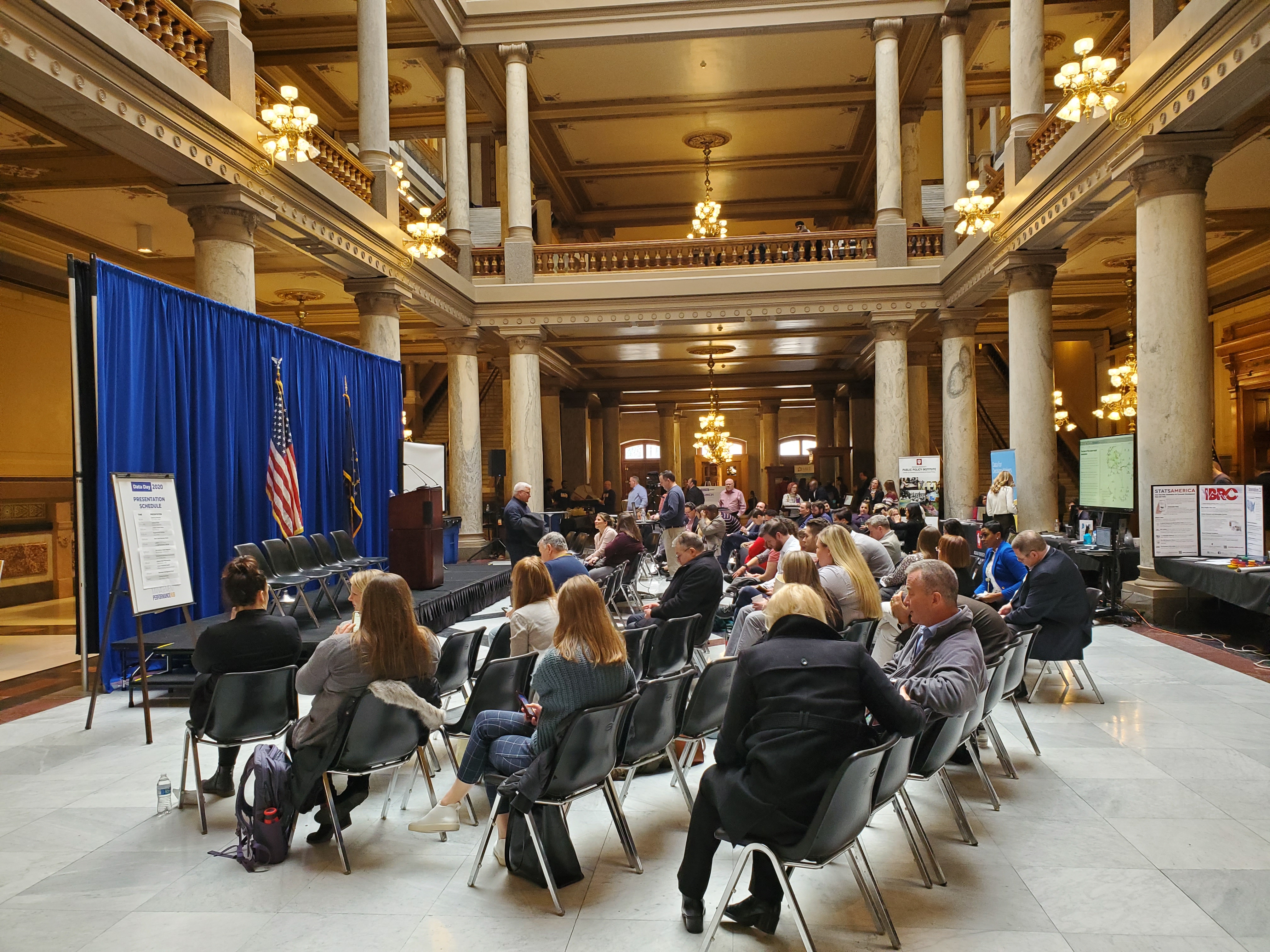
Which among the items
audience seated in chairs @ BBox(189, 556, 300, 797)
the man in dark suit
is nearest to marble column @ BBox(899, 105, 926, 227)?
the man in dark suit

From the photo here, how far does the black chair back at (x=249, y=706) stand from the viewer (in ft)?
12.3

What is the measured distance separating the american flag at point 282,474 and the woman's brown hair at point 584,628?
567 cm

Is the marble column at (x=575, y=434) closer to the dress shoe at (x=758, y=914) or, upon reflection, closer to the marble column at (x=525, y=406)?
the marble column at (x=525, y=406)

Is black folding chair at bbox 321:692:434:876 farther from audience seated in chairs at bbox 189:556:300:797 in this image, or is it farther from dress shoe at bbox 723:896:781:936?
dress shoe at bbox 723:896:781:936

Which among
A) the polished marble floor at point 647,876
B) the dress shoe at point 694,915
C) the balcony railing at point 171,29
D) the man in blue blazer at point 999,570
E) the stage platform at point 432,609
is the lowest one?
the polished marble floor at point 647,876

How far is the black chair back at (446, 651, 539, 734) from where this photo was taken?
12.3 ft

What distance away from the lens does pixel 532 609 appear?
418cm

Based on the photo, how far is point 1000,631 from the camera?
400 centimetres

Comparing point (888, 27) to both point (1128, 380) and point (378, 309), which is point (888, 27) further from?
point (378, 309)

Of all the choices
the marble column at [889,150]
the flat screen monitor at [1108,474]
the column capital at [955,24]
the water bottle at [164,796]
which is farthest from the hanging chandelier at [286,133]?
the column capital at [955,24]

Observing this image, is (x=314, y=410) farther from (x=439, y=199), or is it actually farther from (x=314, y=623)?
(x=439, y=199)

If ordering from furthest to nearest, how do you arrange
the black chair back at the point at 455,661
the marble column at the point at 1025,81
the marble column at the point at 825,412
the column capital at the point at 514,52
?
the marble column at the point at 825,412
the column capital at the point at 514,52
the marble column at the point at 1025,81
the black chair back at the point at 455,661

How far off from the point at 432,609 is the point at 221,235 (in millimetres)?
3781

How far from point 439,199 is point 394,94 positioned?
6657mm
